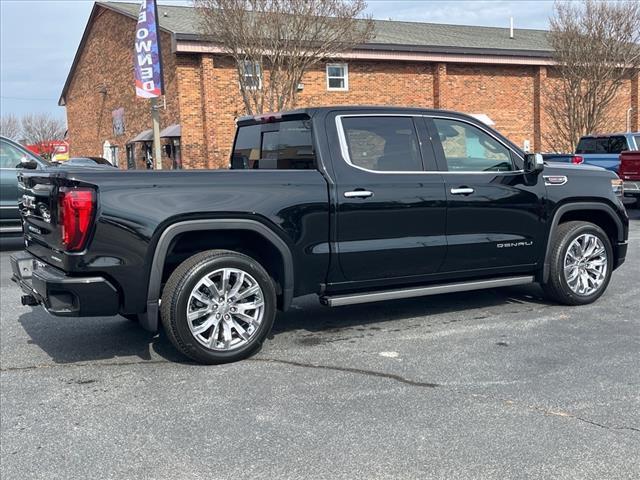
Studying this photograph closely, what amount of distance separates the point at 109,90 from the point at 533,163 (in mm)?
25719

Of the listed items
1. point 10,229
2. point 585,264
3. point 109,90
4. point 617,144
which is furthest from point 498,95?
point 585,264

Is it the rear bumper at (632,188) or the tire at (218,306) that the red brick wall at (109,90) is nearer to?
the rear bumper at (632,188)

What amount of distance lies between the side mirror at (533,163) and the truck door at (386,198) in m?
0.95

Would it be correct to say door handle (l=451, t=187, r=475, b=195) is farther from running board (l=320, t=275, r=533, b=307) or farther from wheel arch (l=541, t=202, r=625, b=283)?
wheel arch (l=541, t=202, r=625, b=283)

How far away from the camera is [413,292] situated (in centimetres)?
558

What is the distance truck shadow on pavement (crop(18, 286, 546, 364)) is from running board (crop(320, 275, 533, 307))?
394 mm

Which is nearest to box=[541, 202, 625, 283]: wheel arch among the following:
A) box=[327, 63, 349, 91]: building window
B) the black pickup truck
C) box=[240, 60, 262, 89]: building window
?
the black pickup truck

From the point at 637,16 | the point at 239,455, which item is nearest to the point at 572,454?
the point at 239,455

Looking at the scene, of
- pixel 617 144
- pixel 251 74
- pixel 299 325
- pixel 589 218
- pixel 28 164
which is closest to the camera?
pixel 299 325

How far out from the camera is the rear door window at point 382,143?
5457 millimetres

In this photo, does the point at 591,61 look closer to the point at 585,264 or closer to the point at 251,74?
the point at 251,74

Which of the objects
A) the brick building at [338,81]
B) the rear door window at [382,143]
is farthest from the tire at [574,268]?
the brick building at [338,81]

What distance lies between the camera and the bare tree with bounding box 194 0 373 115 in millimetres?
17516

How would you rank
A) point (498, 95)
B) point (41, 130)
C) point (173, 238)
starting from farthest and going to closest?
point (41, 130) → point (498, 95) → point (173, 238)
